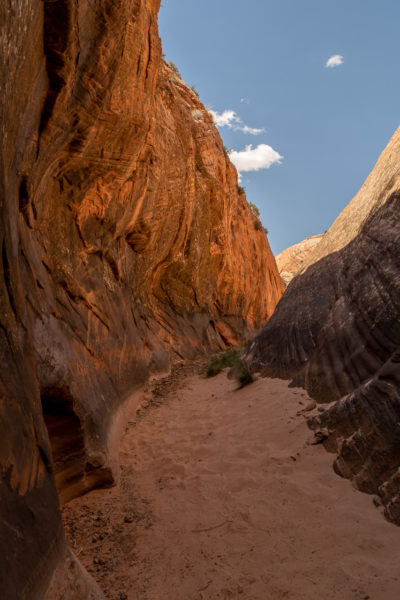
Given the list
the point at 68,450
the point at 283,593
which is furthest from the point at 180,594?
the point at 68,450

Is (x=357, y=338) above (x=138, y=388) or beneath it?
beneath

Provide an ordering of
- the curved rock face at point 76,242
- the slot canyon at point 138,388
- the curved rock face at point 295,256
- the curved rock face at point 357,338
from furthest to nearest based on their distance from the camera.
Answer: the curved rock face at point 295,256, the curved rock face at point 357,338, the slot canyon at point 138,388, the curved rock face at point 76,242

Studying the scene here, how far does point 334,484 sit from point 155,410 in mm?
4074

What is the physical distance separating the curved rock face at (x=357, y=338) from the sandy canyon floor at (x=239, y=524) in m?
0.28

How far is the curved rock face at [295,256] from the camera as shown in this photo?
39731mm

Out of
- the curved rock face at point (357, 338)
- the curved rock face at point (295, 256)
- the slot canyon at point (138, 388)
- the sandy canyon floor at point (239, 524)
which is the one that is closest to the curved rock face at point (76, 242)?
the slot canyon at point (138, 388)

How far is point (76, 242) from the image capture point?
5.80 metres

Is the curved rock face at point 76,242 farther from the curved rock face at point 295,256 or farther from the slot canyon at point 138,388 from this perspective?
the curved rock face at point 295,256

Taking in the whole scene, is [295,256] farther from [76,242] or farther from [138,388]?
[76,242]

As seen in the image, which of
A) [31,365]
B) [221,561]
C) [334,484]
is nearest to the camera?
[31,365]

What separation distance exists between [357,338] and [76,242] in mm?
4620

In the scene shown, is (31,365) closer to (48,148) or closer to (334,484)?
(334,484)

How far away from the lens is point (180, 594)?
2.25 m

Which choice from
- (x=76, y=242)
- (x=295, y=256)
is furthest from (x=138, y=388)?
(x=295, y=256)
